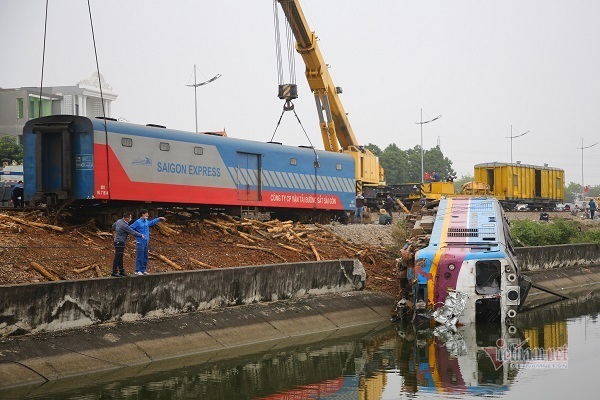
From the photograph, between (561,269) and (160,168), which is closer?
(160,168)

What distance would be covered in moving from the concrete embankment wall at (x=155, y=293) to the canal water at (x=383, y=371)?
3.72ft

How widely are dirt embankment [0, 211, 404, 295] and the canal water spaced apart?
146 inches

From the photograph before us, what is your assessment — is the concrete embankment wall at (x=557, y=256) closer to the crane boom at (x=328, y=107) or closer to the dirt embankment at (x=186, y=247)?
the dirt embankment at (x=186, y=247)

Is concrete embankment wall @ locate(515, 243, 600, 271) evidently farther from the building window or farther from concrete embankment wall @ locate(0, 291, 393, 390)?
the building window

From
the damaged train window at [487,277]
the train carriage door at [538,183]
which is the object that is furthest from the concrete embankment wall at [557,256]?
the train carriage door at [538,183]

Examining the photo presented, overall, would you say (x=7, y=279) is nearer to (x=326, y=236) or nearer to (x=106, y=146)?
(x=106, y=146)

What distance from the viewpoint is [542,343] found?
18797mm

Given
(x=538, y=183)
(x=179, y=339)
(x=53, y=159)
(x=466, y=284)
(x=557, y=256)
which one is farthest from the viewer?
(x=538, y=183)

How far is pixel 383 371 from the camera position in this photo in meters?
15.9

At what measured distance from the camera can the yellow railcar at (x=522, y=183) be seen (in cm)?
5566

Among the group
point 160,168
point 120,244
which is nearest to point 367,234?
point 160,168

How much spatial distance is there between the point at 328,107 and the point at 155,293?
23216mm

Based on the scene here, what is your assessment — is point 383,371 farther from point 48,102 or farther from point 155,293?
point 48,102

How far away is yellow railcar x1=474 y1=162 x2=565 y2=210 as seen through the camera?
55656mm
